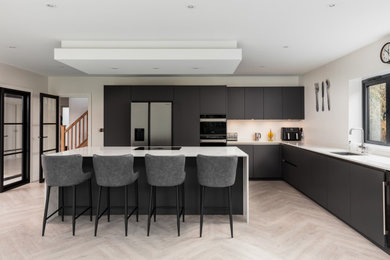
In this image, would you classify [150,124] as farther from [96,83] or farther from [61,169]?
[61,169]

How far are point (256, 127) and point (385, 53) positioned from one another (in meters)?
3.24

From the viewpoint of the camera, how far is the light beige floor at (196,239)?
2459mm

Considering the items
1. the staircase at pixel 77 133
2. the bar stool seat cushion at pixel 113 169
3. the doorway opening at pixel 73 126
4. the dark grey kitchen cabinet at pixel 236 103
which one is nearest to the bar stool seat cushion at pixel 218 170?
the bar stool seat cushion at pixel 113 169

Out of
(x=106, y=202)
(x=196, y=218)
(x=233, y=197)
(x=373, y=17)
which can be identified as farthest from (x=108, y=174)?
(x=373, y=17)

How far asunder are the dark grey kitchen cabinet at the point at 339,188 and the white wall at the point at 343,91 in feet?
3.44

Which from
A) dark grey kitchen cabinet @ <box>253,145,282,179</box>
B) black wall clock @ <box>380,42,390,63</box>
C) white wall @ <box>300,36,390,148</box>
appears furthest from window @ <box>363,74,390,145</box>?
dark grey kitchen cabinet @ <box>253,145,282,179</box>

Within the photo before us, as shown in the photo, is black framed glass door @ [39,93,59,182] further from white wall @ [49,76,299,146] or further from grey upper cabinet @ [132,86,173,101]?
grey upper cabinet @ [132,86,173,101]

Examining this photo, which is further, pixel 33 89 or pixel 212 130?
pixel 33 89

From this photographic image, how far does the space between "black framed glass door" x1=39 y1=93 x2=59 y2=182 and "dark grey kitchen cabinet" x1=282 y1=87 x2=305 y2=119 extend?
221 inches

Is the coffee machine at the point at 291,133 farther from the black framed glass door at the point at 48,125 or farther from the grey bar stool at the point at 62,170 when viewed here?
the black framed glass door at the point at 48,125

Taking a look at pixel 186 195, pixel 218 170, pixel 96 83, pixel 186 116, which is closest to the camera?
pixel 218 170

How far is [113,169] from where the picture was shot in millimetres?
2861

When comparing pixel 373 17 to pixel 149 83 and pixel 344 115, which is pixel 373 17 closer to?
pixel 344 115

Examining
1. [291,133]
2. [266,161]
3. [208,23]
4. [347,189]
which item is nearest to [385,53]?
[347,189]
